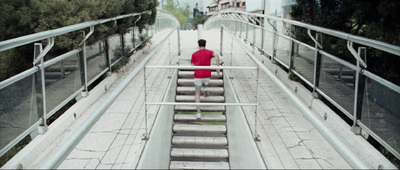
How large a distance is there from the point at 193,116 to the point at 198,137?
2.30ft

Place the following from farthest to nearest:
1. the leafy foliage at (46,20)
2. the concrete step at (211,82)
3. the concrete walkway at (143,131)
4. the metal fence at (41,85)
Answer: the concrete step at (211,82) → the leafy foliage at (46,20) → the concrete walkway at (143,131) → the metal fence at (41,85)

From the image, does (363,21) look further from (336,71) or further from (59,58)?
(59,58)

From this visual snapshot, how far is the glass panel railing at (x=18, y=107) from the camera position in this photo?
355cm

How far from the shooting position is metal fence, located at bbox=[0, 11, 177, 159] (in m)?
3.61

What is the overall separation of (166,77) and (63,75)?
3.23 metres

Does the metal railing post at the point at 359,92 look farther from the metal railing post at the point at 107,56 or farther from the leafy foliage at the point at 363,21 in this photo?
the metal railing post at the point at 107,56

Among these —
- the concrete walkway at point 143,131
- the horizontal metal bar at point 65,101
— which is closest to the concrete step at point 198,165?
the concrete walkway at point 143,131

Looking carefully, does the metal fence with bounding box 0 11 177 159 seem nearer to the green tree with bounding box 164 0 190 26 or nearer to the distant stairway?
the distant stairway

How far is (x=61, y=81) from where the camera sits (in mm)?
4965

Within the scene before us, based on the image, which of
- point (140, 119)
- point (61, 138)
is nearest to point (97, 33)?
point (140, 119)

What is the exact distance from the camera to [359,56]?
4113 mm

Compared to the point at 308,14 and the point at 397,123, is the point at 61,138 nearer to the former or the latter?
the point at 397,123

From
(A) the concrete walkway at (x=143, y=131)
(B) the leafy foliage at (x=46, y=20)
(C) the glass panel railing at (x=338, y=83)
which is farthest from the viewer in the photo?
(B) the leafy foliage at (x=46, y=20)

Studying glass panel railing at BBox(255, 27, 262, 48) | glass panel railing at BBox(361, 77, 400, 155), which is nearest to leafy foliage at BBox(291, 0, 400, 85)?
glass panel railing at BBox(255, 27, 262, 48)
